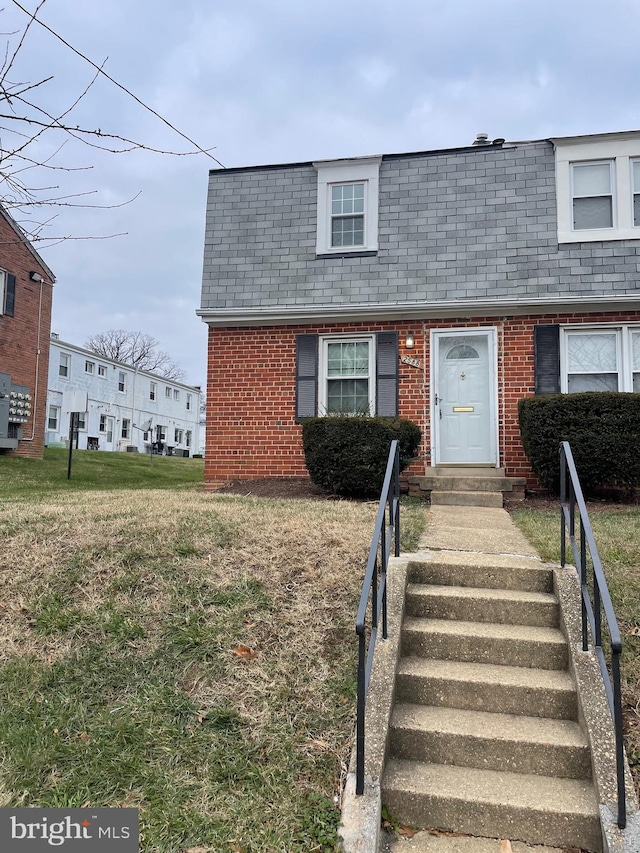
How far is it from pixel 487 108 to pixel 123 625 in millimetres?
11420

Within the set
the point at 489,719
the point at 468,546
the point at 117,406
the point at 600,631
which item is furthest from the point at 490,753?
the point at 117,406

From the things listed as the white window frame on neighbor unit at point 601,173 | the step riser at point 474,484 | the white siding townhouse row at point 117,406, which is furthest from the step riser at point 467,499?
the white siding townhouse row at point 117,406

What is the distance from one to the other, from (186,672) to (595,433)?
20.6ft

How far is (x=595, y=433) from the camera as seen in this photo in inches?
311

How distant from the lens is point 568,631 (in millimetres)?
3658

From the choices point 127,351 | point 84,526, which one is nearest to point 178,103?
point 84,526

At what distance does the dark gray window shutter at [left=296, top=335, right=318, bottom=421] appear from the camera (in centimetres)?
1012

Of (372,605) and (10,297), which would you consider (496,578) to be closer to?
(372,605)

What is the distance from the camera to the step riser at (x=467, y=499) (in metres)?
8.20

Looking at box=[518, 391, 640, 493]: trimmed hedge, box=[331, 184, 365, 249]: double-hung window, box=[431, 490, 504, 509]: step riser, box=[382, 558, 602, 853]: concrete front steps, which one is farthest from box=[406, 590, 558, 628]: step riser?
box=[331, 184, 365, 249]: double-hung window

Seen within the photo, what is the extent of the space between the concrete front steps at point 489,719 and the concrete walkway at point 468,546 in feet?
0.19

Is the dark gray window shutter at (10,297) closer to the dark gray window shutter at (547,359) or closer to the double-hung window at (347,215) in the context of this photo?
the double-hung window at (347,215)

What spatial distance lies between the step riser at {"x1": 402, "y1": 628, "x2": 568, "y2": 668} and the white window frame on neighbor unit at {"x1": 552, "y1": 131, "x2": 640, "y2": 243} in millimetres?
7765

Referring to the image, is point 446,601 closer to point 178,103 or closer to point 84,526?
point 84,526
